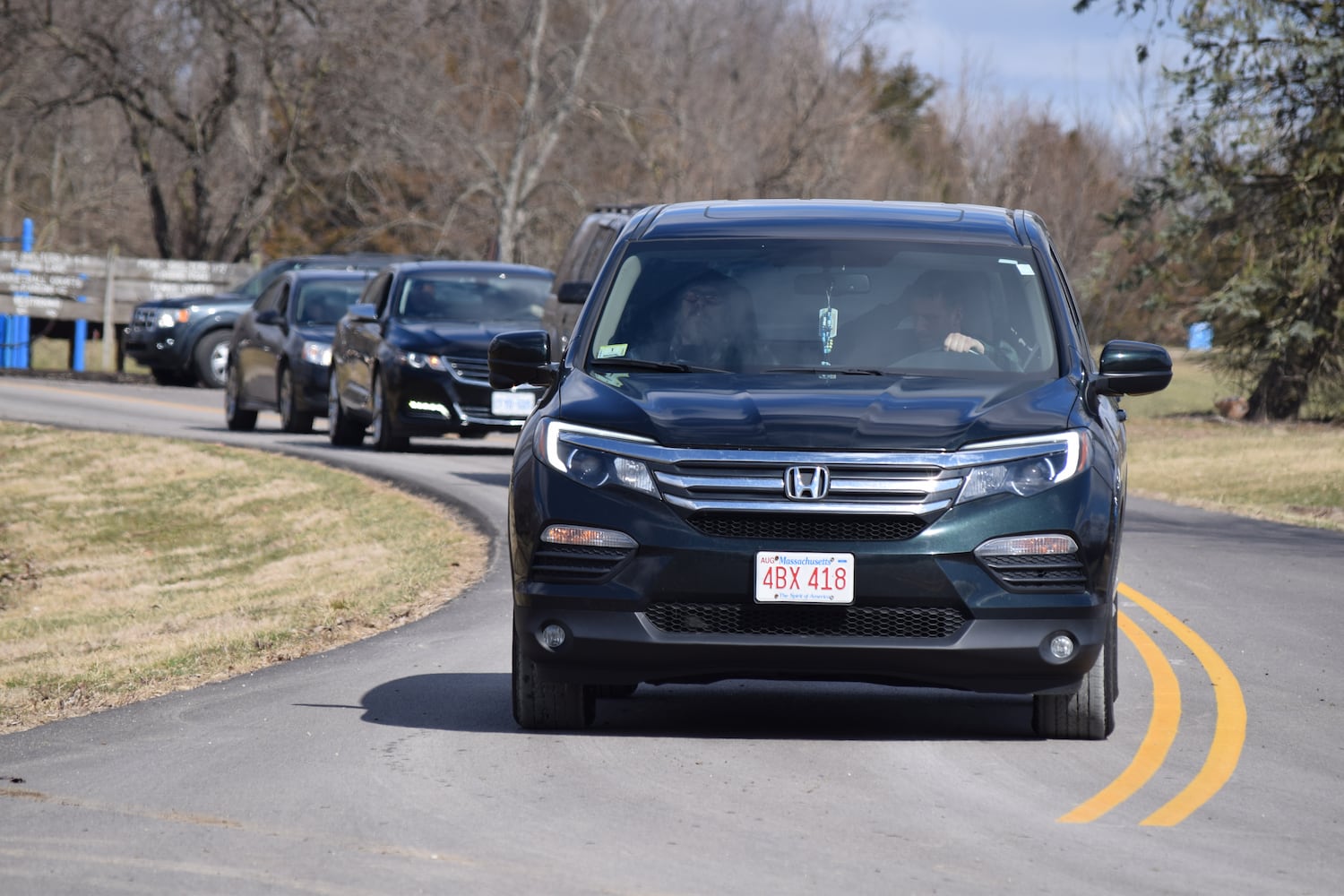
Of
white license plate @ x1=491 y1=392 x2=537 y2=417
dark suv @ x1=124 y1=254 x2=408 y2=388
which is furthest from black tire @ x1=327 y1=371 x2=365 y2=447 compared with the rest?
dark suv @ x1=124 y1=254 x2=408 y2=388

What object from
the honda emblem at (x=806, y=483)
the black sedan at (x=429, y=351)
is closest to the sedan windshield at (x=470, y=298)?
the black sedan at (x=429, y=351)

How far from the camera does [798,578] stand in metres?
6.84

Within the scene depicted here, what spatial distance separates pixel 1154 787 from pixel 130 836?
3079 mm

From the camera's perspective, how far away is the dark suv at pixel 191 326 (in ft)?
112

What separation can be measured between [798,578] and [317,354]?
17694 mm

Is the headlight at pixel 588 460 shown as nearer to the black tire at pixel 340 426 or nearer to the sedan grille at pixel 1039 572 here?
the sedan grille at pixel 1039 572

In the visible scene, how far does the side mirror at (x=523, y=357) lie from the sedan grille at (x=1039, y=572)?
1973 millimetres

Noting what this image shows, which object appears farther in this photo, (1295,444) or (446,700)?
(1295,444)

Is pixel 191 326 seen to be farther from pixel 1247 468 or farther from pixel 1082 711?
pixel 1082 711

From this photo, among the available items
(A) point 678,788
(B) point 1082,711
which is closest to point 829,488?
(A) point 678,788

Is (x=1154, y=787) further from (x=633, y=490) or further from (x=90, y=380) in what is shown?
(x=90, y=380)

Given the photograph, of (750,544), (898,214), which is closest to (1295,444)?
(898,214)

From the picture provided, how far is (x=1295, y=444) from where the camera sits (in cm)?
2669

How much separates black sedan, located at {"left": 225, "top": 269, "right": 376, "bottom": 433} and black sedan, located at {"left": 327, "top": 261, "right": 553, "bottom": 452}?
55.9 inches
